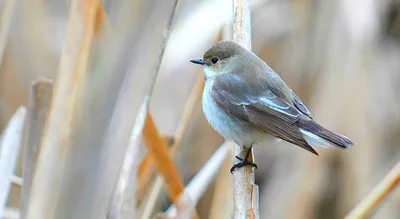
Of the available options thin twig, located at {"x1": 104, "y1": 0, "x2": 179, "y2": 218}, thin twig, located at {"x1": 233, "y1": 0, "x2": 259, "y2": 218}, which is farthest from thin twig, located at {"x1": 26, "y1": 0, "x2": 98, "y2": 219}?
thin twig, located at {"x1": 233, "y1": 0, "x2": 259, "y2": 218}

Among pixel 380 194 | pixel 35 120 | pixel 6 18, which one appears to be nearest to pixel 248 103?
pixel 380 194

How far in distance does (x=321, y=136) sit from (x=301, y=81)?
0.74 metres

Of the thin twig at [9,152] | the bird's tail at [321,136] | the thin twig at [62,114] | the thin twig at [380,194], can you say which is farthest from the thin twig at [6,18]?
the thin twig at [380,194]

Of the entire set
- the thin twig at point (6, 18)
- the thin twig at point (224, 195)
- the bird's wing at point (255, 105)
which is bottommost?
the thin twig at point (224, 195)

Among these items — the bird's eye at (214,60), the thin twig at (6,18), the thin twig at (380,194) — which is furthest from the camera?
the bird's eye at (214,60)

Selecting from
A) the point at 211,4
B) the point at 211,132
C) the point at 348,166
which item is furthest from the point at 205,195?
the point at 211,4

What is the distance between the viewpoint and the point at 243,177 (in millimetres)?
1455

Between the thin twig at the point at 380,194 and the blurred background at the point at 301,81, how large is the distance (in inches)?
19.8

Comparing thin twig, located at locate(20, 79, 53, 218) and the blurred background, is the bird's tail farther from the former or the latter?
thin twig, located at locate(20, 79, 53, 218)

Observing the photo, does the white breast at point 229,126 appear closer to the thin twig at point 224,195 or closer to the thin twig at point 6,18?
the thin twig at point 224,195

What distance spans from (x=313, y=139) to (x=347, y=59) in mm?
558

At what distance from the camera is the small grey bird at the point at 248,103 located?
1544mm

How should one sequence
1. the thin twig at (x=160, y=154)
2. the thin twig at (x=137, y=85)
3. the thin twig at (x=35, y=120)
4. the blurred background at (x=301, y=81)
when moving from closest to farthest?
the thin twig at (x=137, y=85), the thin twig at (x=35, y=120), the thin twig at (x=160, y=154), the blurred background at (x=301, y=81)

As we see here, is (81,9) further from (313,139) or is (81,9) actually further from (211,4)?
(211,4)
